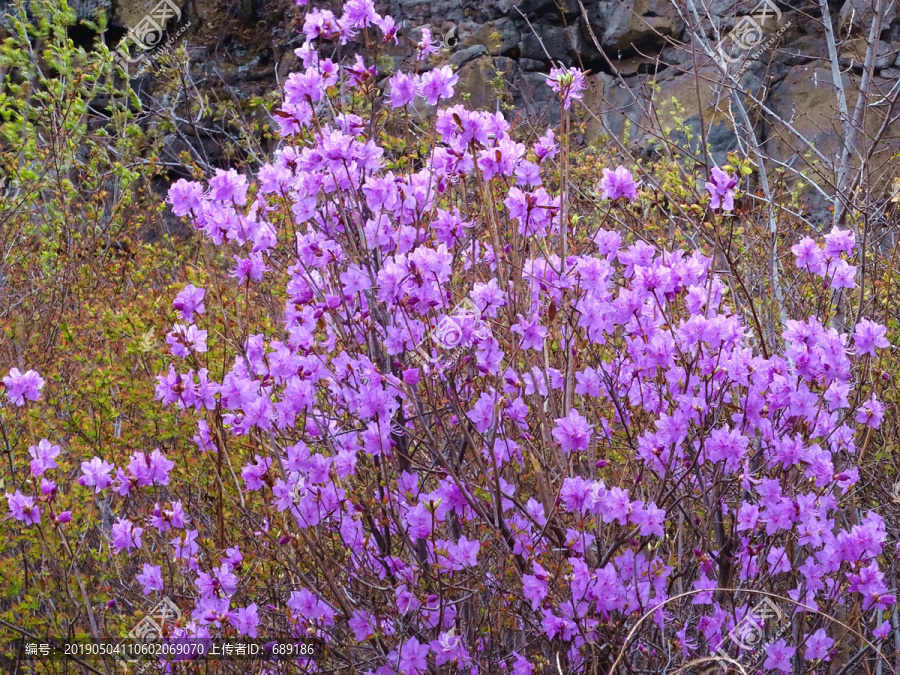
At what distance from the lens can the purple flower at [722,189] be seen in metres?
2.50

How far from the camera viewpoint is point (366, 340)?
8.05 feet

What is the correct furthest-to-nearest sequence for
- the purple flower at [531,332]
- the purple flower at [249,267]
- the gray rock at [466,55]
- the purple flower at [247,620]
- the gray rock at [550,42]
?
the gray rock at [550,42] → the gray rock at [466,55] → the purple flower at [249,267] → the purple flower at [247,620] → the purple flower at [531,332]

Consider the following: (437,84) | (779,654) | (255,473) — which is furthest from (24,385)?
(779,654)

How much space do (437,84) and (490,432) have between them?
3.43 ft

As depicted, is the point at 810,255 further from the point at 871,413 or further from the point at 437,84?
the point at 437,84

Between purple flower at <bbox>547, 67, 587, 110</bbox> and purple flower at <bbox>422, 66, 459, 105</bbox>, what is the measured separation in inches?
12.5

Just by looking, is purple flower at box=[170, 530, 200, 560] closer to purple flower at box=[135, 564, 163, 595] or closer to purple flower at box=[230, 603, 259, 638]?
purple flower at box=[135, 564, 163, 595]

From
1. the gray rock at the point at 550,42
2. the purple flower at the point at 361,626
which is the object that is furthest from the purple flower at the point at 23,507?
the gray rock at the point at 550,42

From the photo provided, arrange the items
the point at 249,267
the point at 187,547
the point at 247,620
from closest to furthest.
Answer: the point at 247,620, the point at 249,267, the point at 187,547


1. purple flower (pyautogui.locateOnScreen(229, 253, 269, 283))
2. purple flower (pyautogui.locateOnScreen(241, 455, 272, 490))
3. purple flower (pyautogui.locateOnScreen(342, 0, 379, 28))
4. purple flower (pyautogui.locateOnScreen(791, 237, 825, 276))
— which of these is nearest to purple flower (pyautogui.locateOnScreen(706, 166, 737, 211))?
purple flower (pyautogui.locateOnScreen(791, 237, 825, 276))

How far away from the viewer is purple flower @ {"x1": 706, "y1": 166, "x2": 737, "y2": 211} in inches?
98.3

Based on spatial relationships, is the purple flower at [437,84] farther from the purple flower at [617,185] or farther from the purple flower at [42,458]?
the purple flower at [42,458]

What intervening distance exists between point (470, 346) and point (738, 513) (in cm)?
90

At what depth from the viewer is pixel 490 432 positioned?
2.17 m
